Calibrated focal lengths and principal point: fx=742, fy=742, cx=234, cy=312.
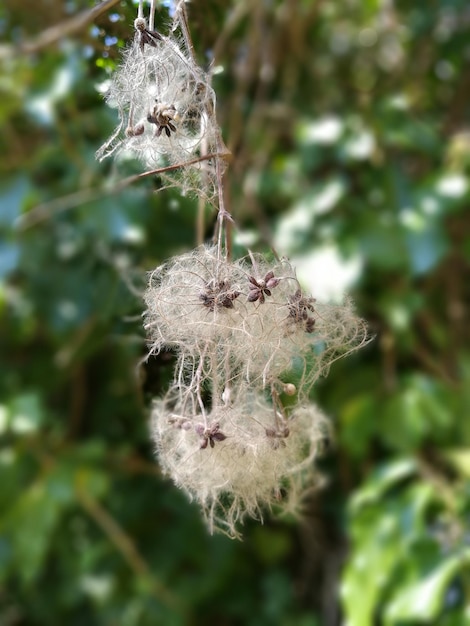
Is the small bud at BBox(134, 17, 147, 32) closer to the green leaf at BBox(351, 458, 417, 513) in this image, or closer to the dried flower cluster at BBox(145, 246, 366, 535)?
the dried flower cluster at BBox(145, 246, 366, 535)

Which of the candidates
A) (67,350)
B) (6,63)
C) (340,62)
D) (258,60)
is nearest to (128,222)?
(67,350)

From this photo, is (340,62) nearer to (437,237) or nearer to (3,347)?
(437,237)

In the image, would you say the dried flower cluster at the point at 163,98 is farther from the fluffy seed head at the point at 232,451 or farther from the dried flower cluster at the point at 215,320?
the fluffy seed head at the point at 232,451

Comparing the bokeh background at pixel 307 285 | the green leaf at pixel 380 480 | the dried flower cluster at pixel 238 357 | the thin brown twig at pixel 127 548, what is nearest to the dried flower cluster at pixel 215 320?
the dried flower cluster at pixel 238 357

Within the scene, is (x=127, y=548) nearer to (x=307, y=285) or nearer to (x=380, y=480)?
(x=380, y=480)

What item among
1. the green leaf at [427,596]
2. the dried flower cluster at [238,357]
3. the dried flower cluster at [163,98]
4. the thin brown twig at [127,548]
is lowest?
the green leaf at [427,596]

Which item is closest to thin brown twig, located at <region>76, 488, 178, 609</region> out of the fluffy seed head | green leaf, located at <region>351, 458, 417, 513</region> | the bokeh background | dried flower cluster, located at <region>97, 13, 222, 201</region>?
the bokeh background
